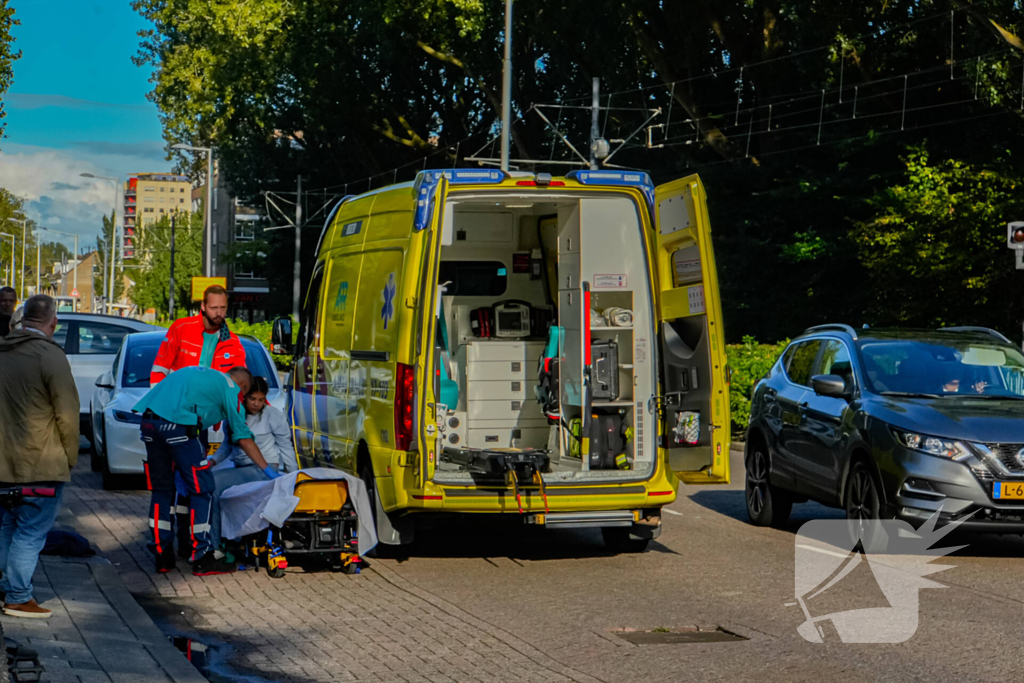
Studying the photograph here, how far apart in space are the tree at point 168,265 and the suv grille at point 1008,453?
275 ft

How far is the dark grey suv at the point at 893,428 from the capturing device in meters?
9.96

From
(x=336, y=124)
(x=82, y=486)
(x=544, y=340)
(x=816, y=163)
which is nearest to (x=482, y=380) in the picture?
(x=544, y=340)

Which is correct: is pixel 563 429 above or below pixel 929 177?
below

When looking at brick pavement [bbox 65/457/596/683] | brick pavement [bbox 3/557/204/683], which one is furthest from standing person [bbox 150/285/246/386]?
brick pavement [bbox 3/557/204/683]

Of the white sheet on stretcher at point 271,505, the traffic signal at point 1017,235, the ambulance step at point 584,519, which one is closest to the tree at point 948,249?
the traffic signal at point 1017,235

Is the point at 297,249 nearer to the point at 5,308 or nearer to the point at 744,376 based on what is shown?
the point at 744,376

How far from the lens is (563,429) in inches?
440

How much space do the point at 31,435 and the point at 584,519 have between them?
151 inches

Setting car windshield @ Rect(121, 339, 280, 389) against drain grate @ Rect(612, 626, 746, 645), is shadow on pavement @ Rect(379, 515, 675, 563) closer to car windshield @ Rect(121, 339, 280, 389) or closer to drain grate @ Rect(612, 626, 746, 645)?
drain grate @ Rect(612, 626, 746, 645)

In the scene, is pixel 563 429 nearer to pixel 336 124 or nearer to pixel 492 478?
pixel 492 478

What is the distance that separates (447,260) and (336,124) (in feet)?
116

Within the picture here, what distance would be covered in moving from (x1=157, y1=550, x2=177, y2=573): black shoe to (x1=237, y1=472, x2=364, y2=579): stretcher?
0.56 metres

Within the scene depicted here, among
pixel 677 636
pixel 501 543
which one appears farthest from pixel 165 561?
pixel 677 636

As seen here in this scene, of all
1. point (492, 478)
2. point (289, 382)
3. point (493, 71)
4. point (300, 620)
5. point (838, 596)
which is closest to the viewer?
point (300, 620)
